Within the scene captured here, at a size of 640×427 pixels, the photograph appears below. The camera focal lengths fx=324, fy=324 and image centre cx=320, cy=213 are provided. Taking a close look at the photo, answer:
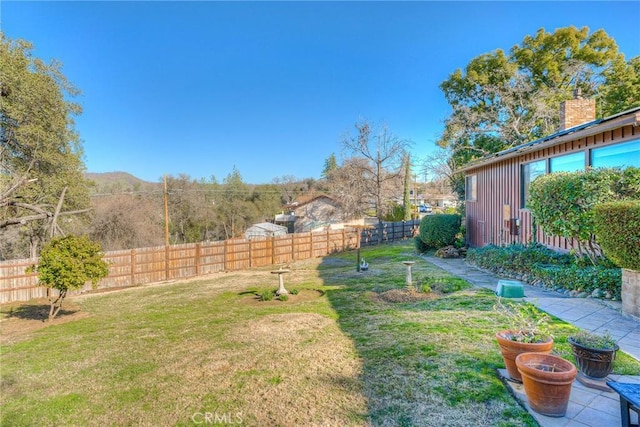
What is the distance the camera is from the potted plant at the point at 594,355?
2.76 metres

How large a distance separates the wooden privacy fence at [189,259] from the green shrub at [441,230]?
299 cm

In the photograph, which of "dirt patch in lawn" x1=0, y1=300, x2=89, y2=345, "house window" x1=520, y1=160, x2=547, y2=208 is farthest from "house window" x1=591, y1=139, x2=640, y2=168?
"dirt patch in lawn" x1=0, y1=300, x2=89, y2=345

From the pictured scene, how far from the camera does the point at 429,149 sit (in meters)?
24.9

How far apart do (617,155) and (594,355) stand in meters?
4.62

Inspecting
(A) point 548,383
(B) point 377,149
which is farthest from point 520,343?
(B) point 377,149

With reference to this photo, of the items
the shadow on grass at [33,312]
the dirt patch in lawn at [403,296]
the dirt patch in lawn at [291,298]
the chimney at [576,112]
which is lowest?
the shadow on grass at [33,312]

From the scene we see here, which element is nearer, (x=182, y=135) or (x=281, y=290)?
(x=281, y=290)

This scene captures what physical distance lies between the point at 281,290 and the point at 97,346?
380 cm

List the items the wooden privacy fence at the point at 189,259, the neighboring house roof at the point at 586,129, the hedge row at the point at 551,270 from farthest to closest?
the wooden privacy fence at the point at 189,259 < the hedge row at the point at 551,270 < the neighboring house roof at the point at 586,129

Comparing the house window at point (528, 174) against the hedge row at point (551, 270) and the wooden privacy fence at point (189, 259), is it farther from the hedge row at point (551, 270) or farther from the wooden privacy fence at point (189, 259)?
the wooden privacy fence at point (189, 259)

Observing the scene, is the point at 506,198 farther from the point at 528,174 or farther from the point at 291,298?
the point at 291,298

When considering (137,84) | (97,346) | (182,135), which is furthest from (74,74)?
(182,135)

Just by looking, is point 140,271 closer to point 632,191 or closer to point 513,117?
point 632,191

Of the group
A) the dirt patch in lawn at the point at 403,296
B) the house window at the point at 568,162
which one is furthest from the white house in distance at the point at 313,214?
the dirt patch in lawn at the point at 403,296
